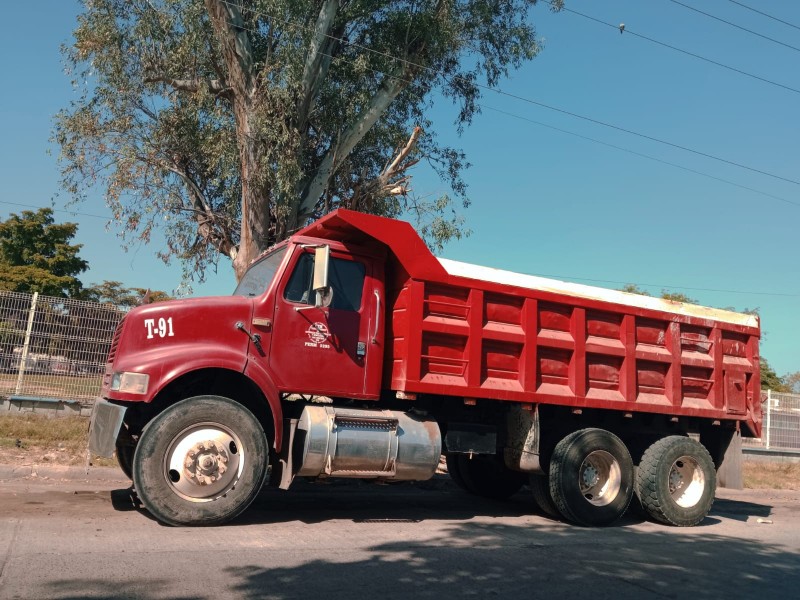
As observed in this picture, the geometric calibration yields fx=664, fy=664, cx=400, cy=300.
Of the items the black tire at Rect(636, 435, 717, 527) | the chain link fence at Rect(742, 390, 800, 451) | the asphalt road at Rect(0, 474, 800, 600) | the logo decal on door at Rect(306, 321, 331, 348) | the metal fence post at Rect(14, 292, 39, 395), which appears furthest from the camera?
the chain link fence at Rect(742, 390, 800, 451)

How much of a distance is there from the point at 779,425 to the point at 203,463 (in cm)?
1715

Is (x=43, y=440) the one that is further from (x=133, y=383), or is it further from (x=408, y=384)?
(x=408, y=384)

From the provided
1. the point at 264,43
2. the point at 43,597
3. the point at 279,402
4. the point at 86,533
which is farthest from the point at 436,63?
the point at 43,597

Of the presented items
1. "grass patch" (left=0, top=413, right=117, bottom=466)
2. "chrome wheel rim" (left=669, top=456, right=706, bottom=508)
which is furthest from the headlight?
"chrome wheel rim" (left=669, top=456, right=706, bottom=508)

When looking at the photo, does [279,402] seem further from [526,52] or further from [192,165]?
[526,52]

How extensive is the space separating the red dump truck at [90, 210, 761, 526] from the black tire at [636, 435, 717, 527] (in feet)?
0.09

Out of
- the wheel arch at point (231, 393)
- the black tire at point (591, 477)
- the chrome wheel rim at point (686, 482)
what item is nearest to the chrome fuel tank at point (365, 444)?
the wheel arch at point (231, 393)

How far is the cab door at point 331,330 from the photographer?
675 centimetres

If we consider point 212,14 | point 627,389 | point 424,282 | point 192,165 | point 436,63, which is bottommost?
point 627,389

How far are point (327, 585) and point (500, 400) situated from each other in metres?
3.60

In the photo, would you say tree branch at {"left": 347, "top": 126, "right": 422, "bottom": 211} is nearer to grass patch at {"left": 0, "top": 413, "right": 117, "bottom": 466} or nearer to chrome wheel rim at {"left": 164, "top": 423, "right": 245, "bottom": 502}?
grass patch at {"left": 0, "top": 413, "right": 117, "bottom": 466}

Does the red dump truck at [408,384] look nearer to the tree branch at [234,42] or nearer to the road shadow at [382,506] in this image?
the road shadow at [382,506]

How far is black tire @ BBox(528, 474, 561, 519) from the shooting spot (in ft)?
25.6

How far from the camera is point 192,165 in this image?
1407 cm
